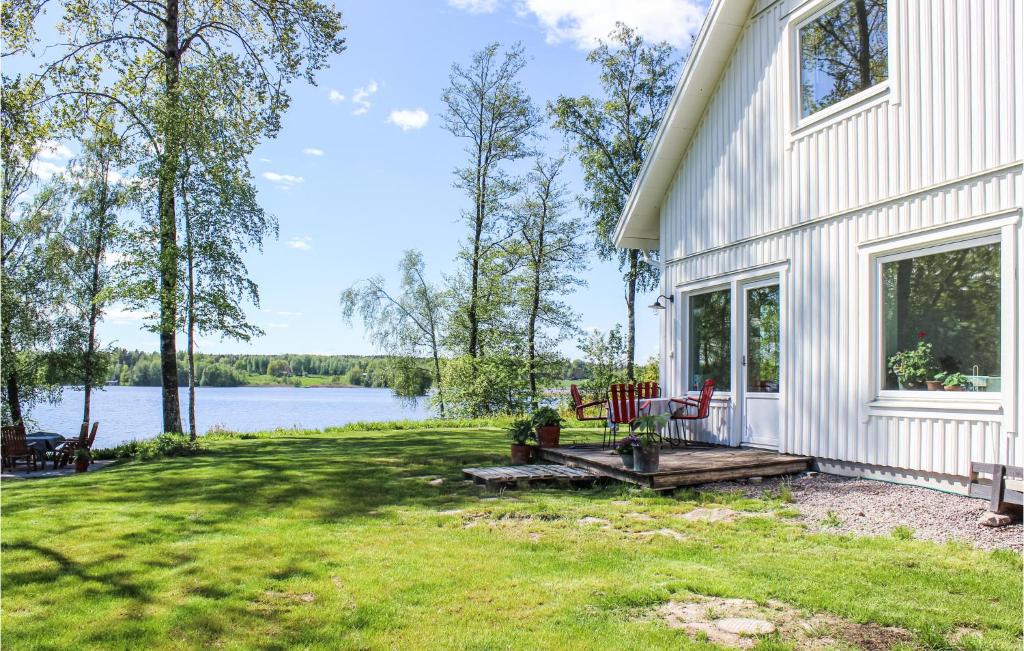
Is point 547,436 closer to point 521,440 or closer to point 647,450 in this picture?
point 521,440

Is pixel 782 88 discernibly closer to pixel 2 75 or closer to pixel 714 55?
pixel 714 55

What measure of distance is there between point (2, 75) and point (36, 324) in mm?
9418

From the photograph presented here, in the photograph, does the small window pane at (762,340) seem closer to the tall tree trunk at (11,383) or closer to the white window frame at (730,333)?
the white window frame at (730,333)

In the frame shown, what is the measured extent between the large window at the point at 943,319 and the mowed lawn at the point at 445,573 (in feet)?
6.26

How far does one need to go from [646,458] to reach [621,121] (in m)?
16.6

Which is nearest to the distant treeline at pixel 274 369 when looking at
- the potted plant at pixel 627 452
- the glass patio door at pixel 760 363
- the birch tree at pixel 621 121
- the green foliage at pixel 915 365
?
the birch tree at pixel 621 121

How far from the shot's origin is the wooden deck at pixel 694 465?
7121 mm

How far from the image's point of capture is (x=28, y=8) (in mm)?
12883

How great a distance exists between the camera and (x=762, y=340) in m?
8.77

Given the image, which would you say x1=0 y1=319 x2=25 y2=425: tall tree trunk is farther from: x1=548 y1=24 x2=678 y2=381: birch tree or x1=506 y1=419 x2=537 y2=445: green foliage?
x1=548 y1=24 x2=678 y2=381: birch tree

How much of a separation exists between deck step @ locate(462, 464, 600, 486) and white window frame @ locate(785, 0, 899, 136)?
4.73 metres

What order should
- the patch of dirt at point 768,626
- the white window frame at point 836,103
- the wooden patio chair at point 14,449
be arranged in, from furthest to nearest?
the wooden patio chair at point 14,449 → the white window frame at point 836,103 → the patch of dirt at point 768,626

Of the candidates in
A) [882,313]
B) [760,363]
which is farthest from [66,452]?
[882,313]

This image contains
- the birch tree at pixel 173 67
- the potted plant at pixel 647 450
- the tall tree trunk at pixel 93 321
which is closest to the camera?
the potted plant at pixel 647 450
